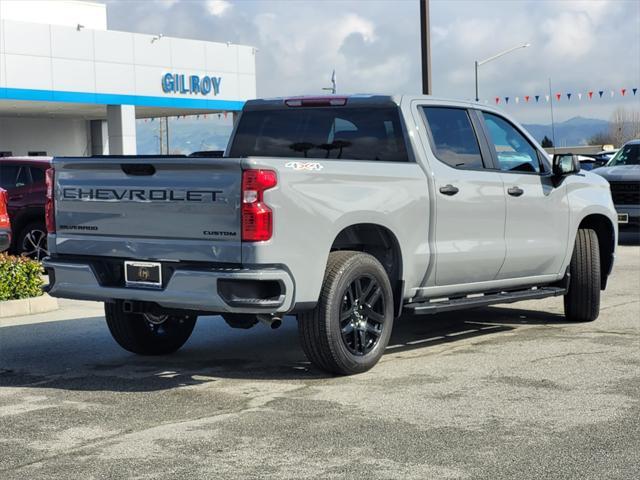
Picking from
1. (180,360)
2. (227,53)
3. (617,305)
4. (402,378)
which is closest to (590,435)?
(402,378)

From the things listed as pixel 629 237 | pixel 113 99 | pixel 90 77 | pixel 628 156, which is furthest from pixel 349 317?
pixel 113 99

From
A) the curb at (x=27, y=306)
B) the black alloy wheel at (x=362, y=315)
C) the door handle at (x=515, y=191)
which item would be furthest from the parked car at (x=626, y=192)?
the black alloy wheel at (x=362, y=315)

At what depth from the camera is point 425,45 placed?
23625mm

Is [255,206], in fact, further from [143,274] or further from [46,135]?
[46,135]

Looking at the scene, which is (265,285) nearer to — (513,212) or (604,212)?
(513,212)

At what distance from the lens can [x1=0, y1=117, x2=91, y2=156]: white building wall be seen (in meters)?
46.8

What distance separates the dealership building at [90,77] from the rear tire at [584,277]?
29.7 metres

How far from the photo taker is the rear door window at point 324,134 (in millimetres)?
8422

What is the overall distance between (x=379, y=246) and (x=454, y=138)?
1.24 m

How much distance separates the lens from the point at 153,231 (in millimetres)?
7316

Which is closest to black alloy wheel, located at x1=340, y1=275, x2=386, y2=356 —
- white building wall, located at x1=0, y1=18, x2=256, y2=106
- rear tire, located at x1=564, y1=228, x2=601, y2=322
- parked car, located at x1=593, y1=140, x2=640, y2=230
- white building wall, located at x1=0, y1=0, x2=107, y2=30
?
rear tire, located at x1=564, y1=228, x2=601, y2=322

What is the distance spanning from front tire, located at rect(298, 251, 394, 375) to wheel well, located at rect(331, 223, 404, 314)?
22cm

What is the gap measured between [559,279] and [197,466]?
531 centimetres

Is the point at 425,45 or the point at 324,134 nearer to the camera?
the point at 324,134
